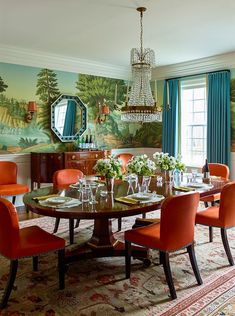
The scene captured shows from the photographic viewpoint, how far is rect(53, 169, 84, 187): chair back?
4.07 m

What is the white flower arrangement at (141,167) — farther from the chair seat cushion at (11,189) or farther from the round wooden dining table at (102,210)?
the chair seat cushion at (11,189)

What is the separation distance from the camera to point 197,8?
3740 millimetres

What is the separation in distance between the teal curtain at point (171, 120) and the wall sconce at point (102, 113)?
129 cm

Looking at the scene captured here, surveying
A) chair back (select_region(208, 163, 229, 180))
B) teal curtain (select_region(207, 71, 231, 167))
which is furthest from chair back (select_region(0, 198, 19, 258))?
teal curtain (select_region(207, 71, 231, 167))

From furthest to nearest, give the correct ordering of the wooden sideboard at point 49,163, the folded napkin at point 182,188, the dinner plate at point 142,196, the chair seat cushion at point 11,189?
the wooden sideboard at point 49,163
the chair seat cushion at point 11,189
the folded napkin at point 182,188
the dinner plate at point 142,196

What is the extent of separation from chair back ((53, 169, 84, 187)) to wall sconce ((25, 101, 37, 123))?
2.07 metres

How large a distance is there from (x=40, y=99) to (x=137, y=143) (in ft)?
8.85

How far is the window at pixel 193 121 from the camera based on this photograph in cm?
666

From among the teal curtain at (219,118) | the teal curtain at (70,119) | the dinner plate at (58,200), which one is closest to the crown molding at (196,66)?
the teal curtain at (219,118)

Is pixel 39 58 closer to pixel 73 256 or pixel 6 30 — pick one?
pixel 6 30

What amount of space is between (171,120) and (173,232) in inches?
181

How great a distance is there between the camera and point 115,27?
445cm

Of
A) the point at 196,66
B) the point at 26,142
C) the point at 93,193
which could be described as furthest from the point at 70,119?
the point at 93,193

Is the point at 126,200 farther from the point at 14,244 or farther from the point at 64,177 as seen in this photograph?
the point at 64,177
